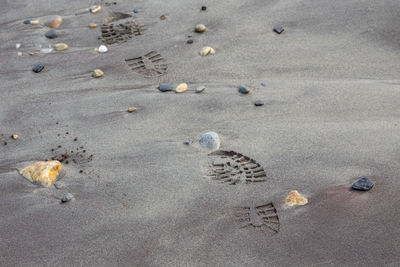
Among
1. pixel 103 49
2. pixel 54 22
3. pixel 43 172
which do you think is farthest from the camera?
pixel 54 22

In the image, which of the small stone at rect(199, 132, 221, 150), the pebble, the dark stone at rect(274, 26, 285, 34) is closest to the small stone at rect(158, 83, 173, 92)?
the pebble

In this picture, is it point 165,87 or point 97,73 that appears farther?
point 97,73

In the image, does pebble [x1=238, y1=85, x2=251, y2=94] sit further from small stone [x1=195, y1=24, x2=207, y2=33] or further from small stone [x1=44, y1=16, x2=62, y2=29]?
small stone [x1=44, y1=16, x2=62, y2=29]

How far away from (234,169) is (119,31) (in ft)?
7.65

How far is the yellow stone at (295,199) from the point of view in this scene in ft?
9.11

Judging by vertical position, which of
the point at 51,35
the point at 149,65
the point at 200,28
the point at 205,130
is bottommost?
the point at 205,130

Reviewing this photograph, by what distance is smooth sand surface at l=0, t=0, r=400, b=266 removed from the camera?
2.58 m

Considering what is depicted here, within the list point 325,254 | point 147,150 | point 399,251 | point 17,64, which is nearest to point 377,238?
point 399,251

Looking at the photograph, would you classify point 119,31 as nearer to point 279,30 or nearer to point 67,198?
point 279,30

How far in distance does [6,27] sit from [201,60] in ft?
7.32

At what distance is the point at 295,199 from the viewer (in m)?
2.79

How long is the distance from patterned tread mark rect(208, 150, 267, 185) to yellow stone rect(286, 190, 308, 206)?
22 centimetres

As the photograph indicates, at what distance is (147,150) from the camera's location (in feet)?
10.8

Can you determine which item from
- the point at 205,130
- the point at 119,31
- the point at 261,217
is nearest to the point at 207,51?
the point at 119,31
